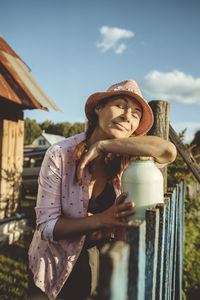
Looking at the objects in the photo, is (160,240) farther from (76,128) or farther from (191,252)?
(76,128)

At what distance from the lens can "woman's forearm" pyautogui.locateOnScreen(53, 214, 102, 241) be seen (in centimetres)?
121

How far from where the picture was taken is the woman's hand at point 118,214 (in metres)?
1.07

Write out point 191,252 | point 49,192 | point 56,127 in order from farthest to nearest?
1. point 56,127
2. point 191,252
3. point 49,192

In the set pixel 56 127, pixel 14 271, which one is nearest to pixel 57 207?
pixel 14 271

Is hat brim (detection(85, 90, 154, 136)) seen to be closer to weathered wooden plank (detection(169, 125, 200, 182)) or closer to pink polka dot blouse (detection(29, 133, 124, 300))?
pink polka dot blouse (detection(29, 133, 124, 300))

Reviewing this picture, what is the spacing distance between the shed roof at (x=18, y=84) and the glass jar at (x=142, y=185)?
3474mm

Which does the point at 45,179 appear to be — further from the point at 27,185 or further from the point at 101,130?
the point at 27,185

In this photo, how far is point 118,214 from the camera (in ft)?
3.55

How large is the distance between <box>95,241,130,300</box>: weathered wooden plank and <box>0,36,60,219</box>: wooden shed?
170 inches

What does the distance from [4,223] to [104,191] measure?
3947mm

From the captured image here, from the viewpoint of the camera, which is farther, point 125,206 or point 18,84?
point 18,84

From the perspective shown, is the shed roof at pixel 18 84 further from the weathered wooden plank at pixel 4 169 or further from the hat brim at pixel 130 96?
the hat brim at pixel 130 96

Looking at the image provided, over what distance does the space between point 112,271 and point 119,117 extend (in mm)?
1054

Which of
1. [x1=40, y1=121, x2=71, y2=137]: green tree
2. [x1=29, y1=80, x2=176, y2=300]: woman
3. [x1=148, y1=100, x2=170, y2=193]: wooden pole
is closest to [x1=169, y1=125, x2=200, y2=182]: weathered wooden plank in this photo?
[x1=148, y1=100, x2=170, y2=193]: wooden pole
